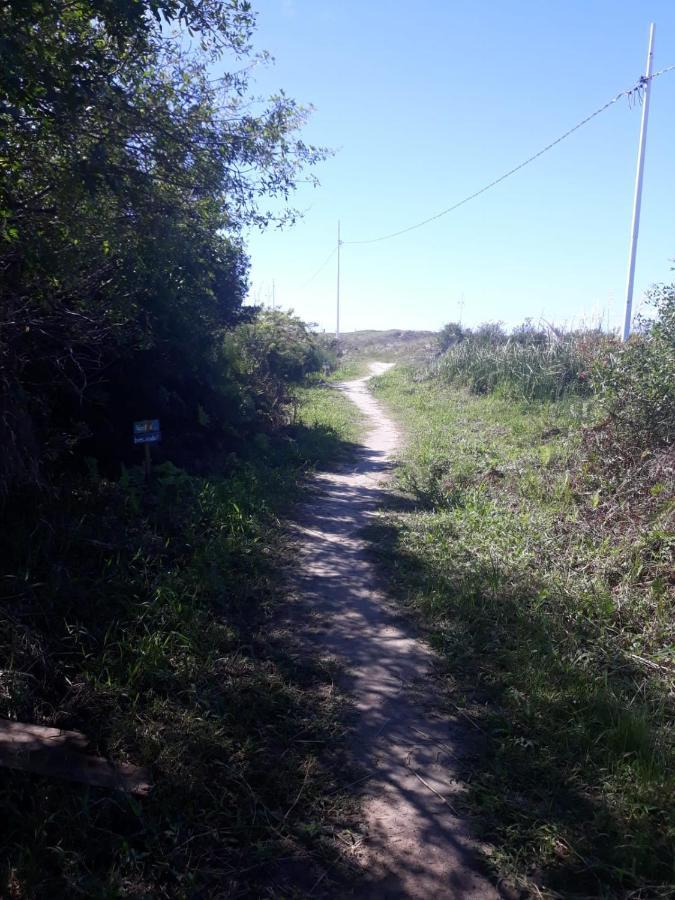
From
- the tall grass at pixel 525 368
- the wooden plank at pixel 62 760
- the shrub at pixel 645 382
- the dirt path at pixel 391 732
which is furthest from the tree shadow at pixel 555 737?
the tall grass at pixel 525 368

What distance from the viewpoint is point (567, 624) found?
14.6 feet

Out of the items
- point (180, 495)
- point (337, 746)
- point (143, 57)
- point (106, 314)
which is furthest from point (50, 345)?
point (337, 746)

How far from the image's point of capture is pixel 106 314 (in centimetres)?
560

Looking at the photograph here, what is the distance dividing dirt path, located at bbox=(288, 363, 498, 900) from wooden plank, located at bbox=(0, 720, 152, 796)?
3.57 feet

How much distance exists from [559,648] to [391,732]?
4.58 ft

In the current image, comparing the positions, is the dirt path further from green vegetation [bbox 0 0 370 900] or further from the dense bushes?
the dense bushes

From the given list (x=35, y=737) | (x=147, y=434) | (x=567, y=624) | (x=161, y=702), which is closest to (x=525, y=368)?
(x=147, y=434)

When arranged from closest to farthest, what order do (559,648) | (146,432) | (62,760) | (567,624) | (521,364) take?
(62,760), (559,648), (567,624), (146,432), (521,364)

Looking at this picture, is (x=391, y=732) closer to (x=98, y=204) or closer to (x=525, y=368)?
(x=98, y=204)

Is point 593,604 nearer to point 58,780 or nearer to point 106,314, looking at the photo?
point 58,780

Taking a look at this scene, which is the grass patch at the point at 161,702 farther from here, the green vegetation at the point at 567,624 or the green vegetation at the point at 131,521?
the green vegetation at the point at 567,624

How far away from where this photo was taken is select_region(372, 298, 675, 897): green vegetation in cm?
272

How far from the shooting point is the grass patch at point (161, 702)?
2.58 m

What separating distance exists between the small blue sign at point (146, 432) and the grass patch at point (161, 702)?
517 mm
